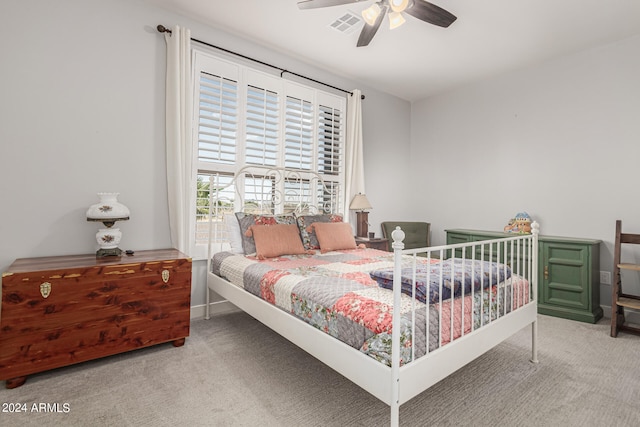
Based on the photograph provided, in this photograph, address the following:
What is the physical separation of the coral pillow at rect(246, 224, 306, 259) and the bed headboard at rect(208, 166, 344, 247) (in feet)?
1.65

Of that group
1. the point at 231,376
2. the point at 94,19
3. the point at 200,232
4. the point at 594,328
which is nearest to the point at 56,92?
the point at 94,19

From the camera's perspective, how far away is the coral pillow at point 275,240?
2.73 m

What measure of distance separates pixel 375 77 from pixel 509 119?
1.76 meters

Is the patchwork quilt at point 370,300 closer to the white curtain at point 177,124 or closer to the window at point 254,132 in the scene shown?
the white curtain at point 177,124

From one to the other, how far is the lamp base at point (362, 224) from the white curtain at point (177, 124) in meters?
2.21

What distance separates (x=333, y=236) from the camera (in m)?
3.20

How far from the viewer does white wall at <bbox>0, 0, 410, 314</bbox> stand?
7.39ft

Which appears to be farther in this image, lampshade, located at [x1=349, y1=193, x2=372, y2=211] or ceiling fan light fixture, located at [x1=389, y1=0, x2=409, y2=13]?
lampshade, located at [x1=349, y1=193, x2=372, y2=211]

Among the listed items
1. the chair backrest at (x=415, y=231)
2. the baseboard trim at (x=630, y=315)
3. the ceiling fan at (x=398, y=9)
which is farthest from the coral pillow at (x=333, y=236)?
the baseboard trim at (x=630, y=315)

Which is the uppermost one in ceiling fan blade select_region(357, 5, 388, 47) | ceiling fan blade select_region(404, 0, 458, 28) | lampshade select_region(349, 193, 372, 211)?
ceiling fan blade select_region(357, 5, 388, 47)

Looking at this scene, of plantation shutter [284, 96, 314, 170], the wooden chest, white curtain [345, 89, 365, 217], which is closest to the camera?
the wooden chest

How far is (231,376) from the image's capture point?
2010mm

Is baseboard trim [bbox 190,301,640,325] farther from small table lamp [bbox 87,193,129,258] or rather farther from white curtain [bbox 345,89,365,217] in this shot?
white curtain [bbox 345,89,365,217]

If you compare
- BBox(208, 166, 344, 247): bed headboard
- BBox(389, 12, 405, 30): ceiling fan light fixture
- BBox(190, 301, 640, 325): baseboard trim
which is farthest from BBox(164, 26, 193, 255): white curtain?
BBox(389, 12, 405, 30): ceiling fan light fixture
